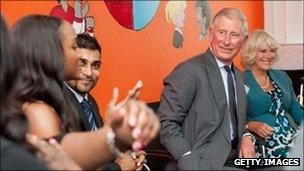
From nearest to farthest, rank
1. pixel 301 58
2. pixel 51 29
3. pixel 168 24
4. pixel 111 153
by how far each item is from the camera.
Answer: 1. pixel 111 153
2. pixel 51 29
3. pixel 168 24
4. pixel 301 58

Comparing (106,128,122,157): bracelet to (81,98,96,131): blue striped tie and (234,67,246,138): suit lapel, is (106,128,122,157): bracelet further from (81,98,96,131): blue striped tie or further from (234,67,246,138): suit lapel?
(234,67,246,138): suit lapel

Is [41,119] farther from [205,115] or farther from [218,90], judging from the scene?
[218,90]

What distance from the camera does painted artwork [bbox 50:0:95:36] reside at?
3.82 m

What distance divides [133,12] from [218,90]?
4.99 ft

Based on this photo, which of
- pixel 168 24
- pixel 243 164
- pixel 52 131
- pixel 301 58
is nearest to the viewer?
pixel 52 131

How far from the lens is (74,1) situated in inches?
154

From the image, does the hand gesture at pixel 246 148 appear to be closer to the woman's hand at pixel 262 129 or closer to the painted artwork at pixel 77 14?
the woman's hand at pixel 262 129

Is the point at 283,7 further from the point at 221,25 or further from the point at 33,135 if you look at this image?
the point at 33,135

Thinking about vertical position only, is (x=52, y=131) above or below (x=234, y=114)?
above

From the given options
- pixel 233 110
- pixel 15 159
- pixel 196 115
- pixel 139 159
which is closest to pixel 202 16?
pixel 233 110

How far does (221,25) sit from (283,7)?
7.40ft

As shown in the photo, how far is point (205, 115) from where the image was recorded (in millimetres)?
3027

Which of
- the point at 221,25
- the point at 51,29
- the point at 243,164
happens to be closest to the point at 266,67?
the point at 221,25

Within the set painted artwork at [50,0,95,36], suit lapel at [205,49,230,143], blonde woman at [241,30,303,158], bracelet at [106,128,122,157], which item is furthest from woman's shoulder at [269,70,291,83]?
bracelet at [106,128,122,157]
